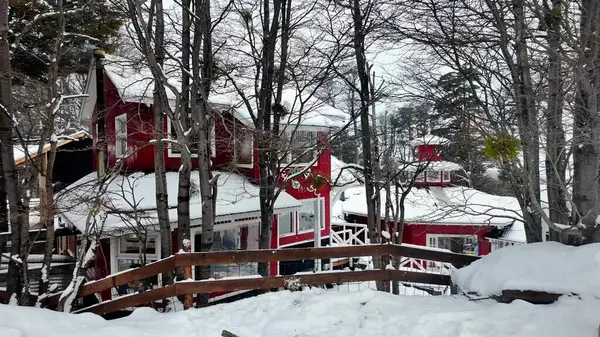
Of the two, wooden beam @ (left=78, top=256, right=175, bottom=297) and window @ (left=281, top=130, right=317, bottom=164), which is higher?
window @ (left=281, top=130, right=317, bottom=164)

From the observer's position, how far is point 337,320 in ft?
13.5

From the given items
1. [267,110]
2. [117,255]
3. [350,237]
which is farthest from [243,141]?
[350,237]

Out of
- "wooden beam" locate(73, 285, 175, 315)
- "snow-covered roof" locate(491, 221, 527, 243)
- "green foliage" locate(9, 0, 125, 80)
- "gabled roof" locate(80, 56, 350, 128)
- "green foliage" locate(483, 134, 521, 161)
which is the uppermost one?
"green foliage" locate(9, 0, 125, 80)

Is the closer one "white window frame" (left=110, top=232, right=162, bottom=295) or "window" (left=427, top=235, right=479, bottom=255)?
"white window frame" (left=110, top=232, right=162, bottom=295)

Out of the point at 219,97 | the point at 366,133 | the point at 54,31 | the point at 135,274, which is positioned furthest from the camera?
the point at 219,97

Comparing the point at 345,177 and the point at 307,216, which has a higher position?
the point at 345,177

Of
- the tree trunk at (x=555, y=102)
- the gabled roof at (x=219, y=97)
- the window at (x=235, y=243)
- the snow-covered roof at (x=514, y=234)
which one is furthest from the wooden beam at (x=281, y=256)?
the snow-covered roof at (x=514, y=234)

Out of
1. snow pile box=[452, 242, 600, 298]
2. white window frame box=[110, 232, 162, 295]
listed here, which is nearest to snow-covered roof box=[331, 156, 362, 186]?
white window frame box=[110, 232, 162, 295]

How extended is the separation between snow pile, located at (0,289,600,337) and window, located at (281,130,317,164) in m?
4.04

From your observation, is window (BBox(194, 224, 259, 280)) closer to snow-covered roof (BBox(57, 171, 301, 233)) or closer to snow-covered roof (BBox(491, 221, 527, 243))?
snow-covered roof (BBox(57, 171, 301, 233))

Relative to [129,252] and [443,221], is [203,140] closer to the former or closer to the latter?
[129,252]

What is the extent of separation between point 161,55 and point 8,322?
528 centimetres

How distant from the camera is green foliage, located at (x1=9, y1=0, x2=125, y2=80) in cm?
777

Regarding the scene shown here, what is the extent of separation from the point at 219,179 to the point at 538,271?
944 centimetres
